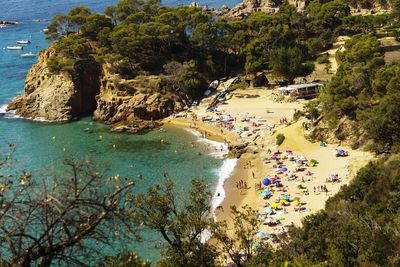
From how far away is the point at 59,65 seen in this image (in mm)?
60375

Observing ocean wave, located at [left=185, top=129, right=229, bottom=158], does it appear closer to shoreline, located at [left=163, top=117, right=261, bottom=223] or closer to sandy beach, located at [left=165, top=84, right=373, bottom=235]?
shoreline, located at [left=163, top=117, right=261, bottom=223]

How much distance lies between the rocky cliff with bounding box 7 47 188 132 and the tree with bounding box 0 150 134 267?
1770 inches

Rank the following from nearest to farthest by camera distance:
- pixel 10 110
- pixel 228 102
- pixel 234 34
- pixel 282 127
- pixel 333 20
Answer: pixel 282 127 → pixel 228 102 → pixel 10 110 → pixel 234 34 → pixel 333 20

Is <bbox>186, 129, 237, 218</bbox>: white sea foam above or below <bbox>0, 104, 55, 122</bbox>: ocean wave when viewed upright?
below

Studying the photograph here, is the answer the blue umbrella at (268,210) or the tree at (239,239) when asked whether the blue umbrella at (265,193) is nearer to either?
the blue umbrella at (268,210)

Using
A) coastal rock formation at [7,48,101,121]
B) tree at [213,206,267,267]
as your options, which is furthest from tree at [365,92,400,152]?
coastal rock formation at [7,48,101,121]

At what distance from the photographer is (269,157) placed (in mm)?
43156

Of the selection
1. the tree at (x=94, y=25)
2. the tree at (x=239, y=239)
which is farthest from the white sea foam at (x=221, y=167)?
the tree at (x=94, y=25)

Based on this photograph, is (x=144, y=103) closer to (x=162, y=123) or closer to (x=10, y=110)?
(x=162, y=123)

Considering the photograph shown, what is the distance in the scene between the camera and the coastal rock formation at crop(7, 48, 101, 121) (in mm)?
59500

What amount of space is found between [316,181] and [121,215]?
97.8 feet

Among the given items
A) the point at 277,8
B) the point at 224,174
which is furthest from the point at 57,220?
the point at 277,8

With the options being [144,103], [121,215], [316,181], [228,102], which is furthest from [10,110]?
[121,215]

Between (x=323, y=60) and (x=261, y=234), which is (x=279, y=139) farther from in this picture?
(x=323, y=60)
